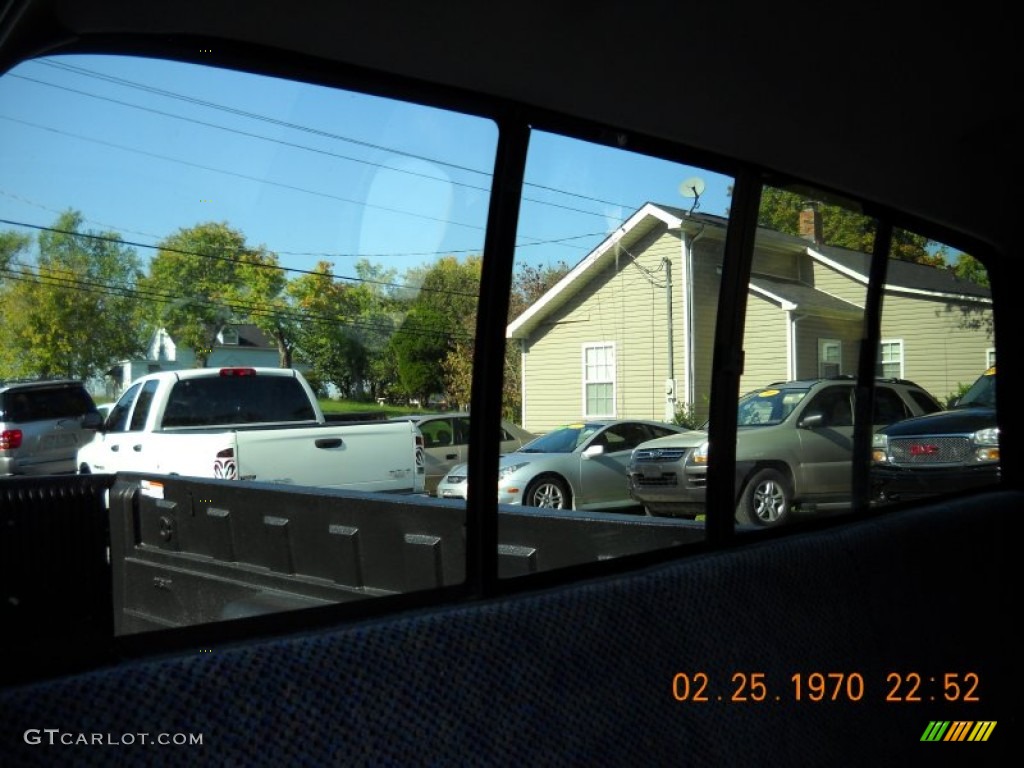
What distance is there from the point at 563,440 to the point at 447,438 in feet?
1.88

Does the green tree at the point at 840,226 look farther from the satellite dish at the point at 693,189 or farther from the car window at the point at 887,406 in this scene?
the car window at the point at 887,406

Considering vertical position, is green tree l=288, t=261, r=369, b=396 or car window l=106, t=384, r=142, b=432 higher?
green tree l=288, t=261, r=369, b=396

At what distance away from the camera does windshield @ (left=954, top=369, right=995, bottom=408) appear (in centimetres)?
405

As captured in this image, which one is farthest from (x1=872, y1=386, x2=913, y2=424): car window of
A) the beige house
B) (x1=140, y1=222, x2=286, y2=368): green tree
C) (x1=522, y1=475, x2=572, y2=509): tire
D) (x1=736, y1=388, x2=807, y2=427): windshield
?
(x1=140, y1=222, x2=286, y2=368): green tree

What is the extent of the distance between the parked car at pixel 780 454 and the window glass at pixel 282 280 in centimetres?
76

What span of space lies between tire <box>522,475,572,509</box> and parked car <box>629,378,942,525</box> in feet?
0.91

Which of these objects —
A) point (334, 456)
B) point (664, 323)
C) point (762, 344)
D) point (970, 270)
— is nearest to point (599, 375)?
point (664, 323)

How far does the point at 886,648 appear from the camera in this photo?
9.37 ft

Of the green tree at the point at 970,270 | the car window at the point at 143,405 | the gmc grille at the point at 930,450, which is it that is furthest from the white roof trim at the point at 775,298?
the car window at the point at 143,405

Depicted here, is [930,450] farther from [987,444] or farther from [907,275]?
[907,275]


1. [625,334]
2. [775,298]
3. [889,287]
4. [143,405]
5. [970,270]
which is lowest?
[143,405]

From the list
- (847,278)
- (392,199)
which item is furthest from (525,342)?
(847,278)

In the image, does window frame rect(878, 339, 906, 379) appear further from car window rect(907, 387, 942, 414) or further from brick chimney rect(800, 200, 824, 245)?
brick chimney rect(800, 200, 824, 245)

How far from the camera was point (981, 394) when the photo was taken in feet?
13.5
